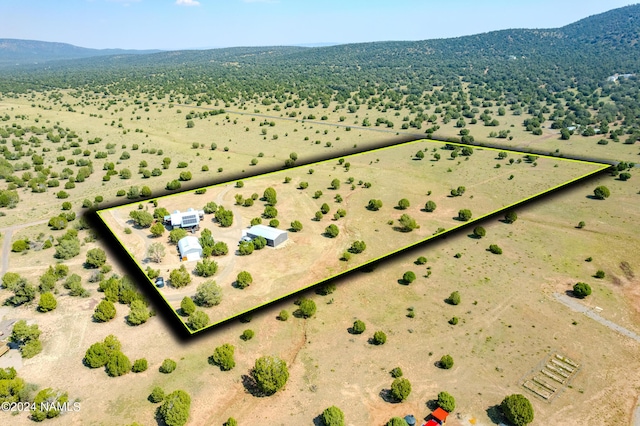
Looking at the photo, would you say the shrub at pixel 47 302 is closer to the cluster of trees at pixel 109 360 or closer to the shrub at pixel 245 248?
the cluster of trees at pixel 109 360

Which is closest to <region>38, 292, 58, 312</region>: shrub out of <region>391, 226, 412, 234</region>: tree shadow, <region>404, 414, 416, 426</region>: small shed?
<region>404, 414, 416, 426</region>: small shed

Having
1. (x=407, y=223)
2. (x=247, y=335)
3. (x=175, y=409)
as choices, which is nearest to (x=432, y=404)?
(x=247, y=335)

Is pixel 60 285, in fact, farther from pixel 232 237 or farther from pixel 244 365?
pixel 244 365

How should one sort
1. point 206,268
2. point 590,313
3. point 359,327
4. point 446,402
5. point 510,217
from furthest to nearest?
point 510,217, point 206,268, point 590,313, point 359,327, point 446,402

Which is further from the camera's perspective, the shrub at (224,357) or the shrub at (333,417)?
the shrub at (224,357)

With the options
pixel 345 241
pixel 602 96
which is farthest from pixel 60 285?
pixel 602 96

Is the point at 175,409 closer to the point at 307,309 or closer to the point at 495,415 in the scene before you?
the point at 307,309

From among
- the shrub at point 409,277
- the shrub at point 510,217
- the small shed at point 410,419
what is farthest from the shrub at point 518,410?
the shrub at point 510,217

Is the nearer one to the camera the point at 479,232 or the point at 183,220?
the point at 479,232
